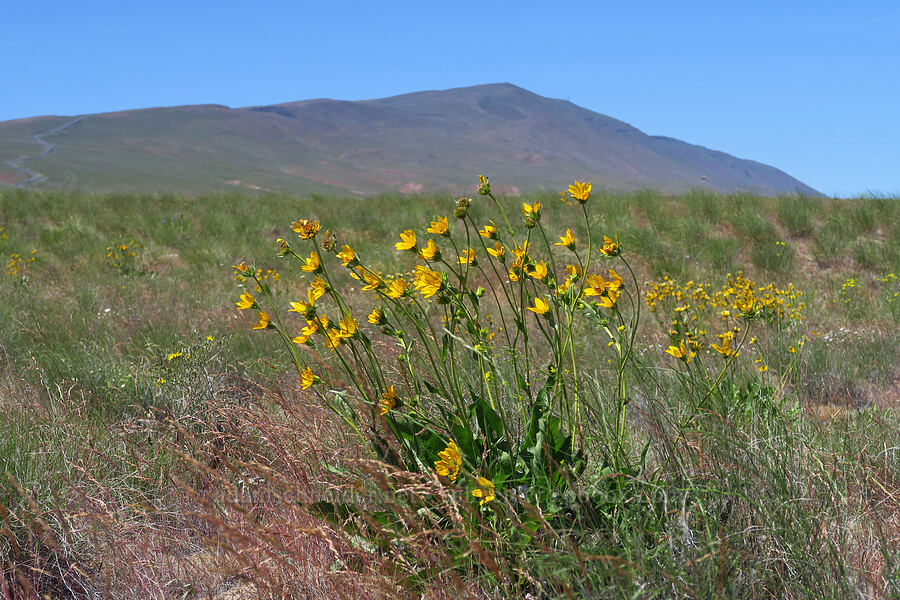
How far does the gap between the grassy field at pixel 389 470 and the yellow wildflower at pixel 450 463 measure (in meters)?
0.09

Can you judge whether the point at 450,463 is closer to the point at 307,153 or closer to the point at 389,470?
the point at 389,470

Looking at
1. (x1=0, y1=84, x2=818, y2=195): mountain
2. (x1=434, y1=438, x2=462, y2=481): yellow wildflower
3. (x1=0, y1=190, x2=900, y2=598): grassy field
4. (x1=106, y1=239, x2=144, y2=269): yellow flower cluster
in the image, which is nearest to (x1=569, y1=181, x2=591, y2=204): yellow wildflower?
(x1=0, y1=190, x2=900, y2=598): grassy field

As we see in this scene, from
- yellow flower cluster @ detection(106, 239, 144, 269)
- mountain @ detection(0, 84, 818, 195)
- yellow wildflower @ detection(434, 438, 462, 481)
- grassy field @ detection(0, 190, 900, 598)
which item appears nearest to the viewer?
grassy field @ detection(0, 190, 900, 598)

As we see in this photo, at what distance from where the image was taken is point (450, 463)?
4.75 ft

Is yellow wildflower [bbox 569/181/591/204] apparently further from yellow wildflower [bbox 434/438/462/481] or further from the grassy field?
yellow wildflower [bbox 434/438/462/481]

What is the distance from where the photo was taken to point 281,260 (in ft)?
23.3

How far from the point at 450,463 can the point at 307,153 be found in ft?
420

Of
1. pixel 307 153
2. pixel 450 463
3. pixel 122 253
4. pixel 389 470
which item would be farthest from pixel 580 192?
pixel 307 153

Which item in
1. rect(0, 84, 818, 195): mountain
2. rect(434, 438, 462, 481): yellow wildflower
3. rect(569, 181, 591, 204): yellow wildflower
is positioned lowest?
rect(434, 438, 462, 481): yellow wildflower

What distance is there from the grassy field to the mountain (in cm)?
4258

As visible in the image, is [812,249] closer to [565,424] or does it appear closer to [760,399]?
[760,399]

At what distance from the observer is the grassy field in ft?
4.36

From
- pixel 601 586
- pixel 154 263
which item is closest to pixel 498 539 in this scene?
pixel 601 586

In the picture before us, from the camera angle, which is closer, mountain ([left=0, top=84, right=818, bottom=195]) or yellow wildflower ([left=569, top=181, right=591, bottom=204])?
yellow wildflower ([left=569, top=181, right=591, bottom=204])
